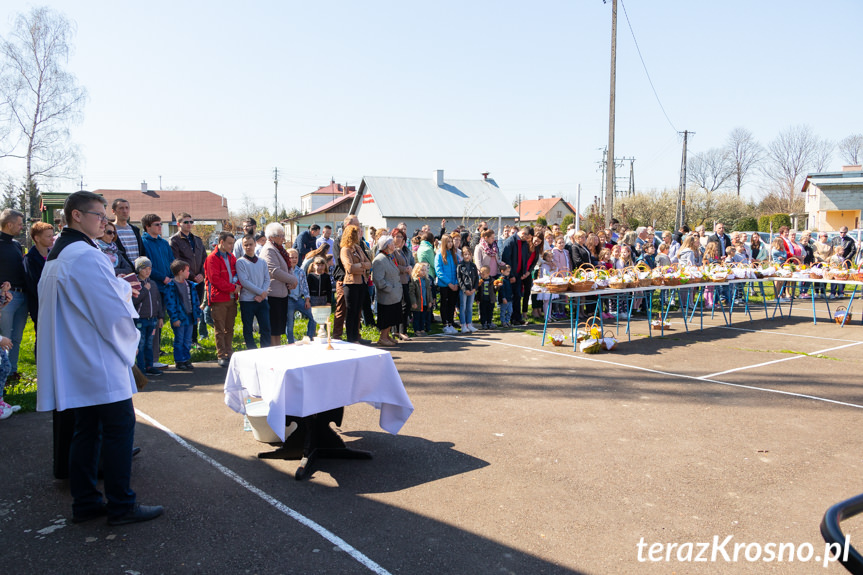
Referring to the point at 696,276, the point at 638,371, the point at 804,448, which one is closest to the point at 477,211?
the point at 696,276

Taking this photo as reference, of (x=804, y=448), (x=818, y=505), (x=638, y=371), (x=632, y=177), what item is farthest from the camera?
(x=632, y=177)

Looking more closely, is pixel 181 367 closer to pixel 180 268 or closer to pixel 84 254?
pixel 180 268

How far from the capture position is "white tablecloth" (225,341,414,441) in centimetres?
456

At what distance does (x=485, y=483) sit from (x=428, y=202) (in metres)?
40.1

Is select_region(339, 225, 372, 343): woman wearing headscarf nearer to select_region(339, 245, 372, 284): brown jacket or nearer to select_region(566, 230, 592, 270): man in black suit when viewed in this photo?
select_region(339, 245, 372, 284): brown jacket

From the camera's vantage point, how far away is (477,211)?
44.5 meters

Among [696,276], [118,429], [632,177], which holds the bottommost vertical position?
[118,429]

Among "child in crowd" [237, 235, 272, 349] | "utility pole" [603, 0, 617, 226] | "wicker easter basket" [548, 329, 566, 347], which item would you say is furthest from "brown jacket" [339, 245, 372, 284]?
"utility pole" [603, 0, 617, 226]

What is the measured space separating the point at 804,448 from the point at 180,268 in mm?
7976

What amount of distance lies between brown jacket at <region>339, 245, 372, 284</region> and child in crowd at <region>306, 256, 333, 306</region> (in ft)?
1.07

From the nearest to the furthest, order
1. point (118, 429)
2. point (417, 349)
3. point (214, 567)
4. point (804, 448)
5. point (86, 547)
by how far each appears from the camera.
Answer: point (214, 567)
point (86, 547)
point (118, 429)
point (804, 448)
point (417, 349)

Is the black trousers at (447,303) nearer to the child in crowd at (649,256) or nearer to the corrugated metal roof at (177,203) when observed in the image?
the child in crowd at (649,256)

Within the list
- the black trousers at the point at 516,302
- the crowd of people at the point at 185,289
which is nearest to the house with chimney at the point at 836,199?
the crowd of people at the point at 185,289

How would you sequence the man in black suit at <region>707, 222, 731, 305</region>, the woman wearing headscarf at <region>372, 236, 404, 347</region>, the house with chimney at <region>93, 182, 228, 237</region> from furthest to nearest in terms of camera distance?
the house with chimney at <region>93, 182, 228, 237</region>, the man in black suit at <region>707, 222, 731, 305</region>, the woman wearing headscarf at <region>372, 236, 404, 347</region>
